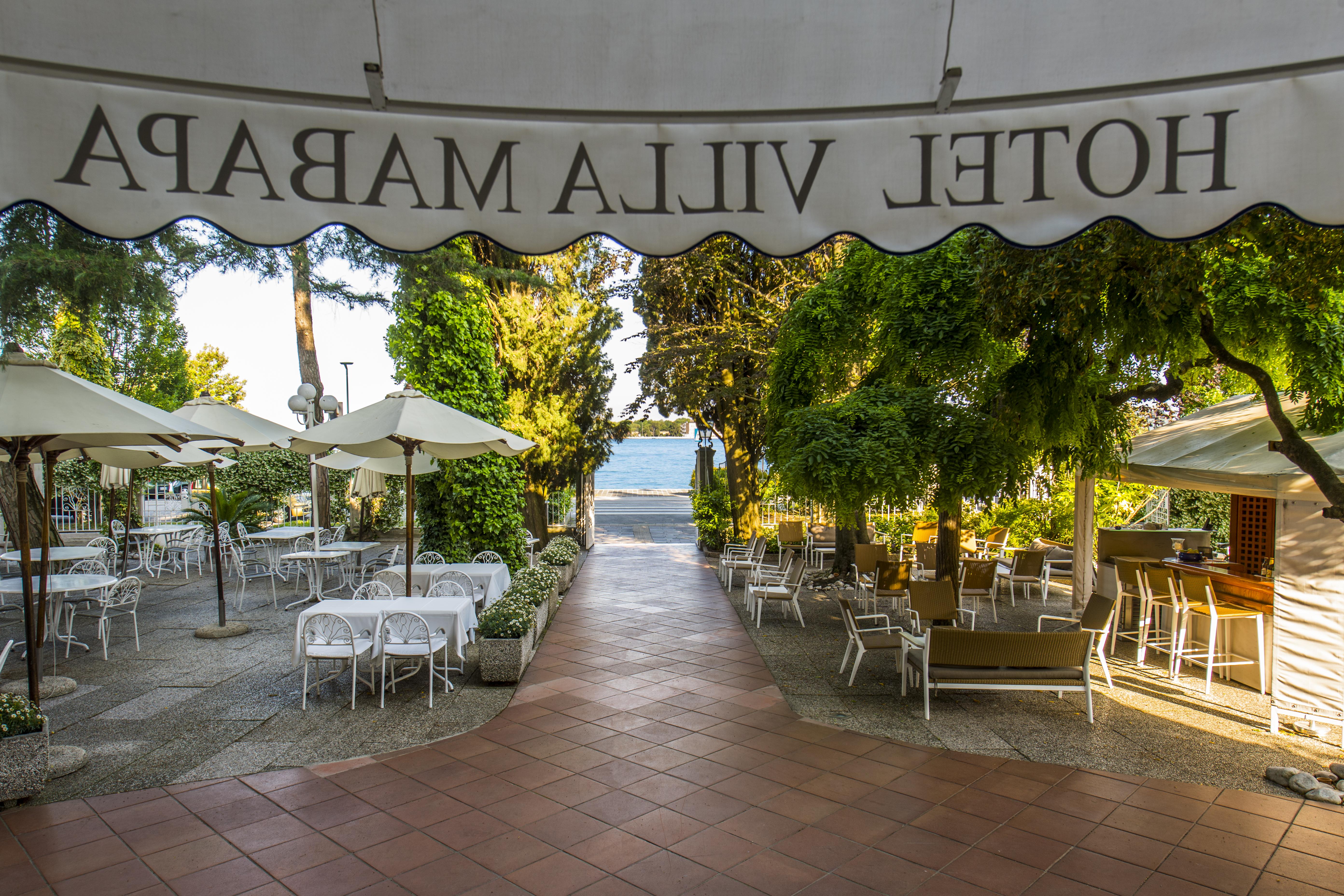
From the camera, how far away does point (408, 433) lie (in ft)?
24.2

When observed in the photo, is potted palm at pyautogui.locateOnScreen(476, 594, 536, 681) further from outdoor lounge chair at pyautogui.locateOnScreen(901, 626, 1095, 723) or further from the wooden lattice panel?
the wooden lattice panel

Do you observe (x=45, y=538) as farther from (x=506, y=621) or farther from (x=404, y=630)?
(x=506, y=621)

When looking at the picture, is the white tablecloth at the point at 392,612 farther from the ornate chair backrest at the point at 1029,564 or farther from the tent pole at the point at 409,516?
the ornate chair backrest at the point at 1029,564

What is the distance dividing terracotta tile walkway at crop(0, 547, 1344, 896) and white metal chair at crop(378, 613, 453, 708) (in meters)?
1.06

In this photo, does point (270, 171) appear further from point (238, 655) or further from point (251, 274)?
point (238, 655)

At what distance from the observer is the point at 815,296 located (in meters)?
8.95

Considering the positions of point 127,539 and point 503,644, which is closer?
point 503,644

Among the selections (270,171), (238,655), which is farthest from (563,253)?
(270,171)

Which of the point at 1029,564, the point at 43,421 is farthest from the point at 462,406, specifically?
the point at 1029,564

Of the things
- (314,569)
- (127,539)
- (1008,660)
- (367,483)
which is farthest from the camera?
(127,539)

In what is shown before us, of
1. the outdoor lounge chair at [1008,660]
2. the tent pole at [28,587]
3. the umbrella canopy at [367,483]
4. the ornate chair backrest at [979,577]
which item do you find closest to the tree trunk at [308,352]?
the umbrella canopy at [367,483]

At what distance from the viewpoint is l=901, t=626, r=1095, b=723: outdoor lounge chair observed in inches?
258

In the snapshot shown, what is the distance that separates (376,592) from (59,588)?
10.2 feet

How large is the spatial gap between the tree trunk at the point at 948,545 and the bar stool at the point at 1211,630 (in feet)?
7.81
